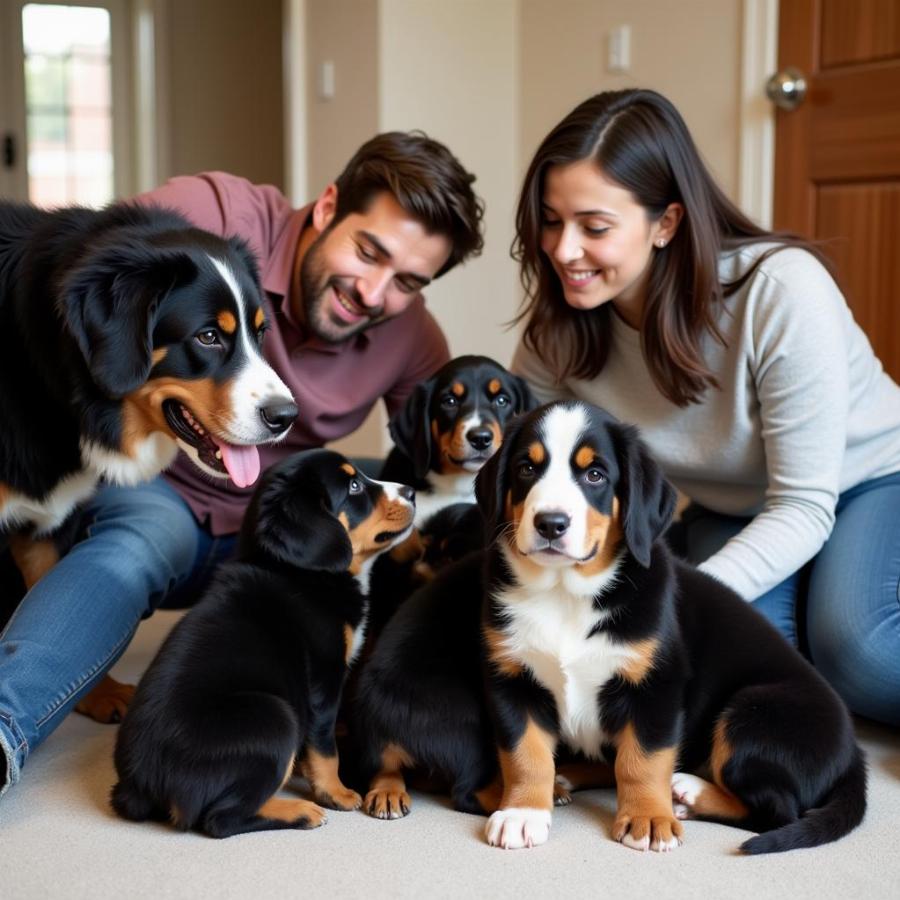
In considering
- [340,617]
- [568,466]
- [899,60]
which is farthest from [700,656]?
[899,60]

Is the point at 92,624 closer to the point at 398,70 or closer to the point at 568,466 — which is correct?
the point at 568,466

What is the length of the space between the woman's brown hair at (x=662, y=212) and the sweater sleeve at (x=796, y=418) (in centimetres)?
10

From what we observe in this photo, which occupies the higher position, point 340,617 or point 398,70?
point 398,70

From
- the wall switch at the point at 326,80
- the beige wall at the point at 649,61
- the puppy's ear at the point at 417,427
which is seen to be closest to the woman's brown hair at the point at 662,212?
the puppy's ear at the point at 417,427

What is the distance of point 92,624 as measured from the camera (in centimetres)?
213

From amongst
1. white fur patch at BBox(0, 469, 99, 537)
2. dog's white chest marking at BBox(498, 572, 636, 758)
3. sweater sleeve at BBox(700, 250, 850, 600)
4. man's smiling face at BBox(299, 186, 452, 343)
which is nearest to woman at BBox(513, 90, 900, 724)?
sweater sleeve at BBox(700, 250, 850, 600)

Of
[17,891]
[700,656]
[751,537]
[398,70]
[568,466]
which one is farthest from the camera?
[398,70]

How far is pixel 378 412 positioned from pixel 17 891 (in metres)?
3.16

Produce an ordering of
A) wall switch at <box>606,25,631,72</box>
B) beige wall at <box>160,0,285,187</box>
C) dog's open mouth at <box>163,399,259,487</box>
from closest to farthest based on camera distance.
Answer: dog's open mouth at <box>163,399,259,487</box>
wall switch at <box>606,25,631,72</box>
beige wall at <box>160,0,285,187</box>

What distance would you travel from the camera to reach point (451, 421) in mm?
2549

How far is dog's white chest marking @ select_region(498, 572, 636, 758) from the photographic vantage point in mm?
1859

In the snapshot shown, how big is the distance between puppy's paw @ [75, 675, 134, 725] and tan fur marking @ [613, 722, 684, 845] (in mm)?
1070

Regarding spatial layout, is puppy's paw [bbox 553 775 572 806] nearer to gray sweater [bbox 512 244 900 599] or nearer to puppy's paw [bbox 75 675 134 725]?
gray sweater [bbox 512 244 900 599]

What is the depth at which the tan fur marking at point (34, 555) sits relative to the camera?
235cm
